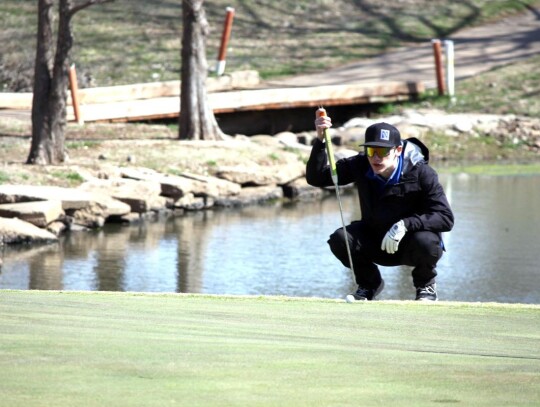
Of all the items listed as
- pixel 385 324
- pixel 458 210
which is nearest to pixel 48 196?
pixel 458 210

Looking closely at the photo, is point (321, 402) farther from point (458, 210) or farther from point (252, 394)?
point (458, 210)

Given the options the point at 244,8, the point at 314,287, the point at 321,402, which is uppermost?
the point at 244,8

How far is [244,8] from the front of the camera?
38.7 metres

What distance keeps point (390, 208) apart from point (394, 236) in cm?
33

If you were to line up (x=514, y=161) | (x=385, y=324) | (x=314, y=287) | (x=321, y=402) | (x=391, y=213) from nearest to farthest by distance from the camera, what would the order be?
1. (x=321, y=402)
2. (x=385, y=324)
3. (x=391, y=213)
4. (x=314, y=287)
5. (x=514, y=161)

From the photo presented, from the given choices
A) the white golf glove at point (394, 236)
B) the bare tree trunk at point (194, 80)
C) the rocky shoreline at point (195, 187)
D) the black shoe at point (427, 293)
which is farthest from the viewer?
the bare tree trunk at point (194, 80)

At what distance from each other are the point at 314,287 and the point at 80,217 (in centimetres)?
529

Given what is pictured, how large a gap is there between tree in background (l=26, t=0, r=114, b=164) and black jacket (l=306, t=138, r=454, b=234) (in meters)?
11.8

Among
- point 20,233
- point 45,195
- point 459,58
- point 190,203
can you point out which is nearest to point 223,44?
point 459,58

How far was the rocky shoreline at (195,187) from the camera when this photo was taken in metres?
18.1

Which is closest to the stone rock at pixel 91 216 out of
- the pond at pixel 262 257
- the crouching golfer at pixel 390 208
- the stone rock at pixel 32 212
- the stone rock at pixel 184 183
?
the pond at pixel 262 257

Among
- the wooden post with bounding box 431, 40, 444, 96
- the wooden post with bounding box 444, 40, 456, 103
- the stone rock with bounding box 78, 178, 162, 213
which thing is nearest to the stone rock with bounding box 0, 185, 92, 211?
the stone rock with bounding box 78, 178, 162, 213

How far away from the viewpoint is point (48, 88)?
2067 cm

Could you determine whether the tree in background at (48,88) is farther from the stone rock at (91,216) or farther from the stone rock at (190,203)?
the stone rock at (190,203)
